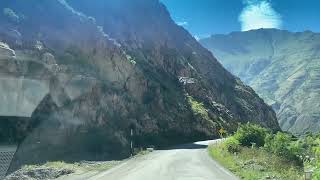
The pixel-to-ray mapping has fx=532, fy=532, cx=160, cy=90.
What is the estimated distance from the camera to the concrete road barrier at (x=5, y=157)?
35772mm

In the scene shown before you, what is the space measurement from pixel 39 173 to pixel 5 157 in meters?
6.72

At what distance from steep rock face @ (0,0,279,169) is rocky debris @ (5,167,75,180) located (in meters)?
3.71

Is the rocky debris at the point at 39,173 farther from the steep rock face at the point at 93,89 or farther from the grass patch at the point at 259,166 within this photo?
the grass patch at the point at 259,166

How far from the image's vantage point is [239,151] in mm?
47312

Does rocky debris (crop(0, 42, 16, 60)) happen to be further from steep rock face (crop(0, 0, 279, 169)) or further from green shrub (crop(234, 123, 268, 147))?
green shrub (crop(234, 123, 268, 147))

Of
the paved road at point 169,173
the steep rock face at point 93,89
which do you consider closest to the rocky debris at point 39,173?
the paved road at point 169,173

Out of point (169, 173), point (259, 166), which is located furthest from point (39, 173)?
point (259, 166)

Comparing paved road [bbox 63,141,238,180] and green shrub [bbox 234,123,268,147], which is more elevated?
green shrub [bbox 234,123,268,147]

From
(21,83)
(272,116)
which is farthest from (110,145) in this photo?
(272,116)

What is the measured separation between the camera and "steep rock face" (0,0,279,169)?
165 feet

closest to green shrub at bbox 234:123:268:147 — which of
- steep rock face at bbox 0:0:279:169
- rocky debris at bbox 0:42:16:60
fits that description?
steep rock face at bbox 0:0:279:169

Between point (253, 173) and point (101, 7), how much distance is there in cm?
8264

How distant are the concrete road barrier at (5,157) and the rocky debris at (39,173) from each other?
1459 millimetres

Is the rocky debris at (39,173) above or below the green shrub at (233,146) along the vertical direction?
below
